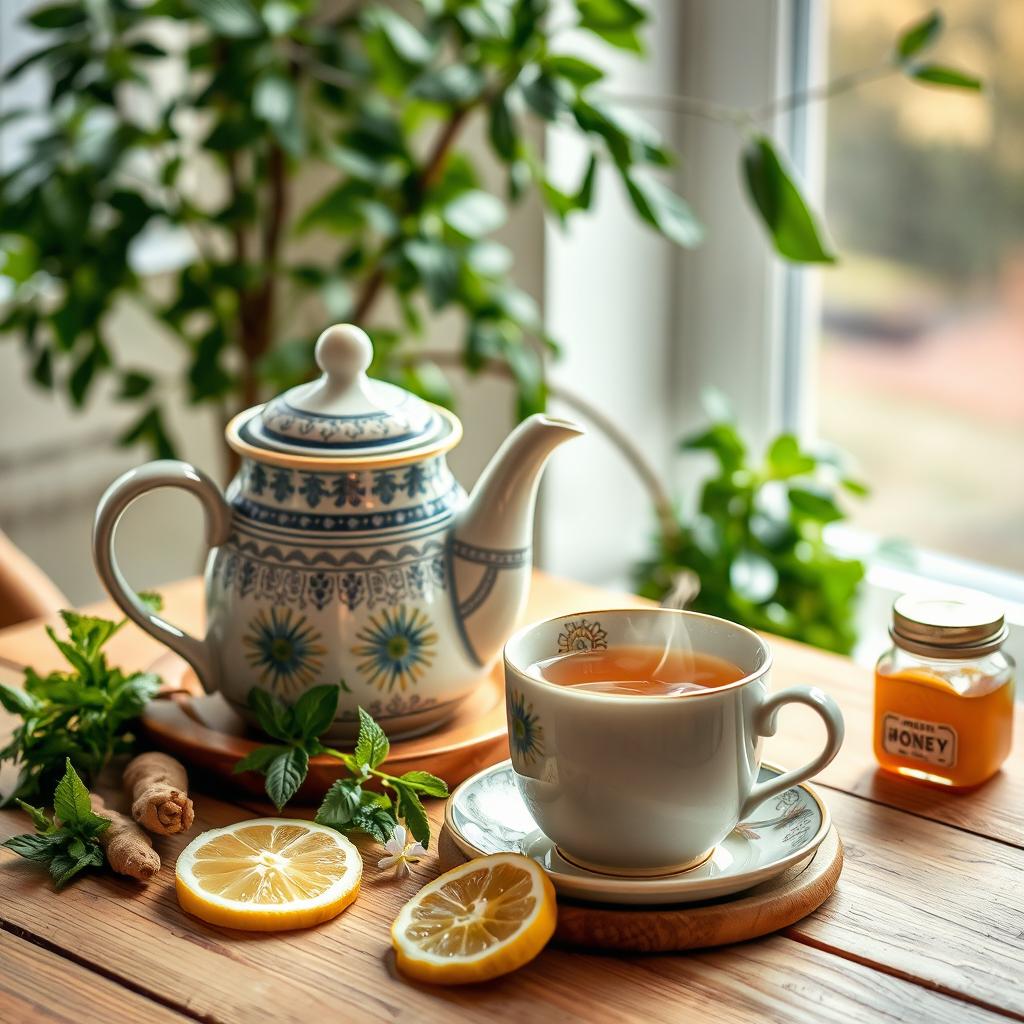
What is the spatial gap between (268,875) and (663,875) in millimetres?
199

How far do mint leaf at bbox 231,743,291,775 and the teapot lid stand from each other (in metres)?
0.16

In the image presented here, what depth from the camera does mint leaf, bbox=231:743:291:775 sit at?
773mm

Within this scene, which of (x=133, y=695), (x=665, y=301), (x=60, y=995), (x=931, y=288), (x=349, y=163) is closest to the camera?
(x=60, y=995)

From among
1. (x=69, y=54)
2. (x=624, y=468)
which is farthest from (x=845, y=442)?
(x=69, y=54)

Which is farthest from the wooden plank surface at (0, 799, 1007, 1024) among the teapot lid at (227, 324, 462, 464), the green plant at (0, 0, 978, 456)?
the green plant at (0, 0, 978, 456)

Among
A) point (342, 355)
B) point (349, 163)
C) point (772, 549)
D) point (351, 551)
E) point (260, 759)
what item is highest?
point (349, 163)

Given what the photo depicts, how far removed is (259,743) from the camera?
83 cm

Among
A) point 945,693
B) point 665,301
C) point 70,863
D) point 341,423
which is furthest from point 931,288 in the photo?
point 70,863

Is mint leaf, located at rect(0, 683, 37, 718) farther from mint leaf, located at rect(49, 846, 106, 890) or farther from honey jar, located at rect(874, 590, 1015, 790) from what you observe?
honey jar, located at rect(874, 590, 1015, 790)

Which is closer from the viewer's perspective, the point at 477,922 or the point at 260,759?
the point at 477,922

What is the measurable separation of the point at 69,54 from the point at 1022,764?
108 cm

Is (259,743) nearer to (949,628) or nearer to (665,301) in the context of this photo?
(949,628)

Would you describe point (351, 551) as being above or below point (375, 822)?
above

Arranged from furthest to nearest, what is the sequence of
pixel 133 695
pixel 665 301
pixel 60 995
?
pixel 665 301 → pixel 133 695 → pixel 60 995
